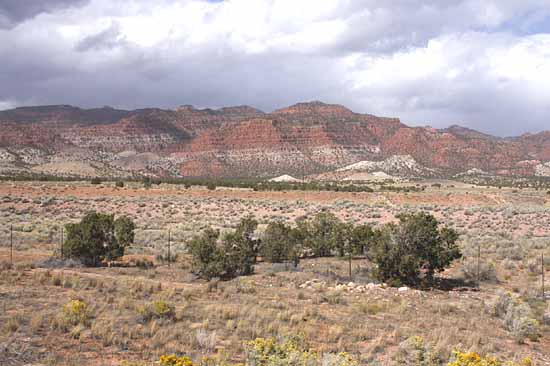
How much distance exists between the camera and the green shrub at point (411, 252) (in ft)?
61.2

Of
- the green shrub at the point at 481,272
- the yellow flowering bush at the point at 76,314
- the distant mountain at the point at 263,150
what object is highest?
the distant mountain at the point at 263,150

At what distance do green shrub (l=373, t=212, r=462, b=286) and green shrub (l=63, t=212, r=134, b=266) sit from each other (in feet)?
36.0

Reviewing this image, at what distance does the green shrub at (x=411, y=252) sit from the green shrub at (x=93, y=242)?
11.0 m

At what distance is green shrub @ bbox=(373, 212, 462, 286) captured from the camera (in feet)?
61.2

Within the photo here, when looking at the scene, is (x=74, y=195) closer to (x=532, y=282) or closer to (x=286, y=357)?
(x=532, y=282)

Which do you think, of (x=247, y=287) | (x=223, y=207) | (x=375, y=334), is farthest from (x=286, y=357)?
(x=223, y=207)

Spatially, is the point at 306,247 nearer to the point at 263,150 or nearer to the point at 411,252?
the point at 411,252

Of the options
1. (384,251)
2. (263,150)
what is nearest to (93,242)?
(384,251)

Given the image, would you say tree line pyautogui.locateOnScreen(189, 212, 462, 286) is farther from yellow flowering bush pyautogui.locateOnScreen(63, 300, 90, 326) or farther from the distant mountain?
the distant mountain

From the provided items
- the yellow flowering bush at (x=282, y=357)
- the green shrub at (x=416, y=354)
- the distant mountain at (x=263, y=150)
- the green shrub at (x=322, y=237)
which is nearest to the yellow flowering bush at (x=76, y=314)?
the yellow flowering bush at (x=282, y=357)

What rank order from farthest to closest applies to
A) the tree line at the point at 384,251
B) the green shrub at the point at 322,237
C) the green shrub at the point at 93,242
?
the green shrub at the point at 322,237 < the green shrub at the point at 93,242 < the tree line at the point at 384,251

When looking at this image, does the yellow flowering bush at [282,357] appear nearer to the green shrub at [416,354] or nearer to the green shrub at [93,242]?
the green shrub at [416,354]

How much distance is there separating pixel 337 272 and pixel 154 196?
43679mm

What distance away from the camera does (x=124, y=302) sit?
42.4ft
